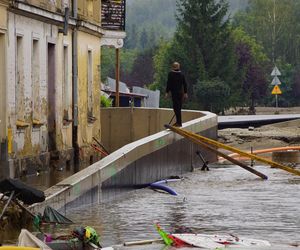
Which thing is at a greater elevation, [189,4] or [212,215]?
[189,4]

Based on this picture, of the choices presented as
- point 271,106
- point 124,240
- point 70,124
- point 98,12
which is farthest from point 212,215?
point 271,106

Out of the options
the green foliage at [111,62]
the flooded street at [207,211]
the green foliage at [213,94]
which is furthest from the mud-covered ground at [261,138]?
the green foliage at [111,62]

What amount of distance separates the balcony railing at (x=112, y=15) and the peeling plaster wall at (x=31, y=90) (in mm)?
12338

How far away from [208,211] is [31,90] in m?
8.13

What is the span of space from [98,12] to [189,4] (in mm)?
55365

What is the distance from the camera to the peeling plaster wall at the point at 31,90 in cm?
2784

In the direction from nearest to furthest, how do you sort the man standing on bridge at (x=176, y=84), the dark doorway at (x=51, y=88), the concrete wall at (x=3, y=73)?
the concrete wall at (x=3, y=73), the man standing on bridge at (x=176, y=84), the dark doorway at (x=51, y=88)

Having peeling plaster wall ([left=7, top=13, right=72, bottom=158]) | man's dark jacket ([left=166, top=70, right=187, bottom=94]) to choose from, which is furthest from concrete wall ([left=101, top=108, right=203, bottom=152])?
man's dark jacket ([left=166, top=70, right=187, bottom=94])

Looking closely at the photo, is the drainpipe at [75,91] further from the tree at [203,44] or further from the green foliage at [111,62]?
the green foliage at [111,62]

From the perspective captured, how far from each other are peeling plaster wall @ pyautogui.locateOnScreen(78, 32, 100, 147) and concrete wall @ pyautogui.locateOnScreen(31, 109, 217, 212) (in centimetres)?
308

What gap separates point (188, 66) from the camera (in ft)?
317

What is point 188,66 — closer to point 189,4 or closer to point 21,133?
point 189,4

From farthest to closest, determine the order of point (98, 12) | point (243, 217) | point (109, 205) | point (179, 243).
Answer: point (98, 12)
point (109, 205)
point (243, 217)
point (179, 243)

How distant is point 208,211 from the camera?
74.8ft
